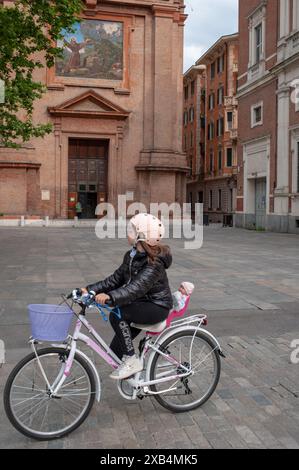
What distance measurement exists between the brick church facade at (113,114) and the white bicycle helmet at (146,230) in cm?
3040

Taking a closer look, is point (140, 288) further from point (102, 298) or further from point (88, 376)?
point (88, 376)

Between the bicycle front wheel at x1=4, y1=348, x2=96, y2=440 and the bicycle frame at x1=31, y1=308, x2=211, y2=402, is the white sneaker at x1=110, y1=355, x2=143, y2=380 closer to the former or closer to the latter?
the bicycle frame at x1=31, y1=308, x2=211, y2=402

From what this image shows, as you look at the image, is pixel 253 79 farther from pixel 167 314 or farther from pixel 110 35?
pixel 167 314

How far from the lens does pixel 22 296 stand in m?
8.51

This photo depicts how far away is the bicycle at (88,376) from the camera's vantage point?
3.44 metres

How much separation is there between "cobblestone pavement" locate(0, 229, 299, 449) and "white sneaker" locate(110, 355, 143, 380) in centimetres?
35

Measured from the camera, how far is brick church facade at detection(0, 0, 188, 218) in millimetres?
34031

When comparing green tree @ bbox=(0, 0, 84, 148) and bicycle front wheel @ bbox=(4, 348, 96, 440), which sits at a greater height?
green tree @ bbox=(0, 0, 84, 148)

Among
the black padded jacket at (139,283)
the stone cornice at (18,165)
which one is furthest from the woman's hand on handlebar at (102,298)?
the stone cornice at (18,165)

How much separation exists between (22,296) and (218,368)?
5.22 metres

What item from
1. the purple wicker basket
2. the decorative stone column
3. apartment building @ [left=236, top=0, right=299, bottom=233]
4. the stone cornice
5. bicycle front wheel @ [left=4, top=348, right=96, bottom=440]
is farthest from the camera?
the stone cornice

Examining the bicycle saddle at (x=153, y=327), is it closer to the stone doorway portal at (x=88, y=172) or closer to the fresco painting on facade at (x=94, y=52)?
the stone doorway portal at (x=88, y=172)

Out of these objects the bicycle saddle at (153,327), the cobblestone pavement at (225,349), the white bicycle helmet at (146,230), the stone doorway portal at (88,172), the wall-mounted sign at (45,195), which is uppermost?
the stone doorway portal at (88,172)

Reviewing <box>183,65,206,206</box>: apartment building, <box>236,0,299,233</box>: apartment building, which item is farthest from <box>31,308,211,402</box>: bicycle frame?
<box>183,65,206,206</box>: apartment building
